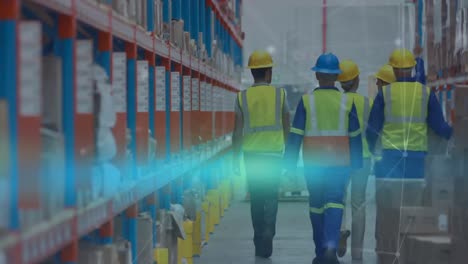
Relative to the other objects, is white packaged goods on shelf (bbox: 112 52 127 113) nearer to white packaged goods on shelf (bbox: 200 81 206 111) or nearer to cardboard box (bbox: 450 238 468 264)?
cardboard box (bbox: 450 238 468 264)

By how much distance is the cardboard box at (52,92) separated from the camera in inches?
141

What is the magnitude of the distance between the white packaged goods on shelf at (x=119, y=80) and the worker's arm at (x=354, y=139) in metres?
3.16

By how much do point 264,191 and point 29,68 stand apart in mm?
5704

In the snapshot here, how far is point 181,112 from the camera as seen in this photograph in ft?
26.2

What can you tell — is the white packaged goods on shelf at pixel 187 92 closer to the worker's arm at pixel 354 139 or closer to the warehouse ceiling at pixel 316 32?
the worker's arm at pixel 354 139

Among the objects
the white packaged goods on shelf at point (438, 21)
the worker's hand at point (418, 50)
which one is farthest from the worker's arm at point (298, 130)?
the worker's hand at point (418, 50)

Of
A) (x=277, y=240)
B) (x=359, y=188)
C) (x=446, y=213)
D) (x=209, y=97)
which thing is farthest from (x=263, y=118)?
(x=446, y=213)

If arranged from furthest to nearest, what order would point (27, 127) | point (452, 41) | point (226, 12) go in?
point (226, 12) < point (452, 41) < point (27, 127)

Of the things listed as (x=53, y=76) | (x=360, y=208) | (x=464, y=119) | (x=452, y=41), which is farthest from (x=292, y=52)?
(x=53, y=76)

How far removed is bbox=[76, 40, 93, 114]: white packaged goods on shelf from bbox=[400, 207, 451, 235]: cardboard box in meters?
2.83

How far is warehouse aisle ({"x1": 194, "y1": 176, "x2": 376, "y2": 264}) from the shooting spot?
346 inches

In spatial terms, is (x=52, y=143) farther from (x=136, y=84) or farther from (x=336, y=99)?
(x=336, y=99)

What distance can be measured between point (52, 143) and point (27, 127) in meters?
0.47

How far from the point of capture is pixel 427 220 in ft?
19.9
